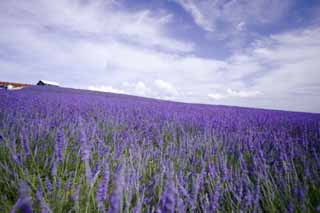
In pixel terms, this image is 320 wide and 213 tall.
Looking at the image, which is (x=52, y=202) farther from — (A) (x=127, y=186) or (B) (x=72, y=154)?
(B) (x=72, y=154)

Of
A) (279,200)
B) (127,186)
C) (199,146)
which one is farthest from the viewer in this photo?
(199,146)

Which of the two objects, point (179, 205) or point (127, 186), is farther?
point (127, 186)

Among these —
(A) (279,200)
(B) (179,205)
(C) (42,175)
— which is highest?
(B) (179,205)

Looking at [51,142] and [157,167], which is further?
[51,142]

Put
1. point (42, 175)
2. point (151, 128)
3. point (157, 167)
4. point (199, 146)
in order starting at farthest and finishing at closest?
point (151, 128) < point (199, 146) < point (157, 167) < point (42, 175)

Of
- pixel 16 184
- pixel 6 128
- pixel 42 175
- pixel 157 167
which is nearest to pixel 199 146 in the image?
pixel 157 167

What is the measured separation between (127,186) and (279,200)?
0.87 metres

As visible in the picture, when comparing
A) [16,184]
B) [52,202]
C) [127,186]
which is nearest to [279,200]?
[127,186]

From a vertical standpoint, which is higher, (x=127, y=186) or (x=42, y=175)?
(x=127, y=186)

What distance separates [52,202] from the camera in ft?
3.31

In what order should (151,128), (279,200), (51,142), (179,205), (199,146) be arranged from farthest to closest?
1. (151,128)
2. (199,146)
3. (51,142)
4. (279,200)
5. (179,205)

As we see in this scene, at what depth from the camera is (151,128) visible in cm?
296

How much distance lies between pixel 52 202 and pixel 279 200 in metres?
1.25

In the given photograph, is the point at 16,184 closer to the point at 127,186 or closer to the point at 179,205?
the point at 127,186
